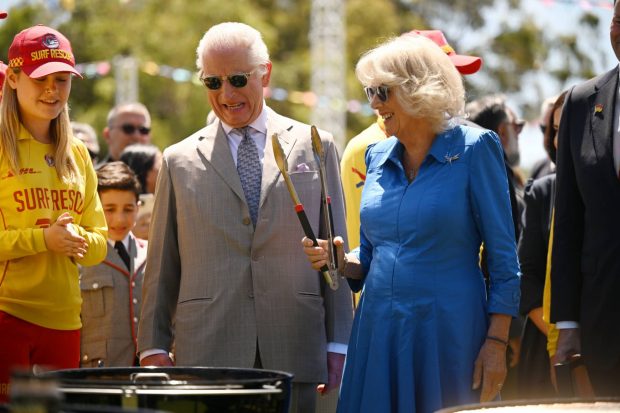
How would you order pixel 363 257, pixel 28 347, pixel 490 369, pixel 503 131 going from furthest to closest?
pixel 503 131, pixel 28 347, pixel 363 257, pixel 490 369

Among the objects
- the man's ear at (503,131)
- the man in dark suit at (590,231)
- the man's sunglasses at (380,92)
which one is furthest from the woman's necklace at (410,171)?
the man's ear at (503,131)

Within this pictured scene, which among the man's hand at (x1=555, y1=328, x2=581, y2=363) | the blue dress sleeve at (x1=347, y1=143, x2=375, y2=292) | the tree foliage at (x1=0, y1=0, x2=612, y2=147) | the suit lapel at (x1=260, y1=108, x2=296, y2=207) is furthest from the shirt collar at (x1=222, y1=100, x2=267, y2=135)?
the tree foliage at (x1=0, y1=0, x2=612, y2=147)

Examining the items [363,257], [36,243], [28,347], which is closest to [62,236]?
[36,243]

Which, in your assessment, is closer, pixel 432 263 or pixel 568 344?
pixel 432 263

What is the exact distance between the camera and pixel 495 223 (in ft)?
15.8

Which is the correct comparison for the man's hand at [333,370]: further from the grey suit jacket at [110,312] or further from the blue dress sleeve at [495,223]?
the grey suit jacket at [110,312]

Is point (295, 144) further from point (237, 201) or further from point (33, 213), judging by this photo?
point (33, 213)

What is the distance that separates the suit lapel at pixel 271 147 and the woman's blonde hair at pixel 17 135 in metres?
0.83

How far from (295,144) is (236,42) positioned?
0.49 metres

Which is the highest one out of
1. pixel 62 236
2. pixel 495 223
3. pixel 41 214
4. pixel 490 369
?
pixel 41 214

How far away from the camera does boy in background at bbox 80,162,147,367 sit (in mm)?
6598

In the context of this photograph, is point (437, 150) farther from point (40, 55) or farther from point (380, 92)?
point (40, 55)

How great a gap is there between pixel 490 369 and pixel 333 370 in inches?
35.0

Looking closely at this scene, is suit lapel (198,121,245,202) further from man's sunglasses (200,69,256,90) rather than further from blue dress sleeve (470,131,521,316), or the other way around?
blue dress sleeve (470,131,521,316)
